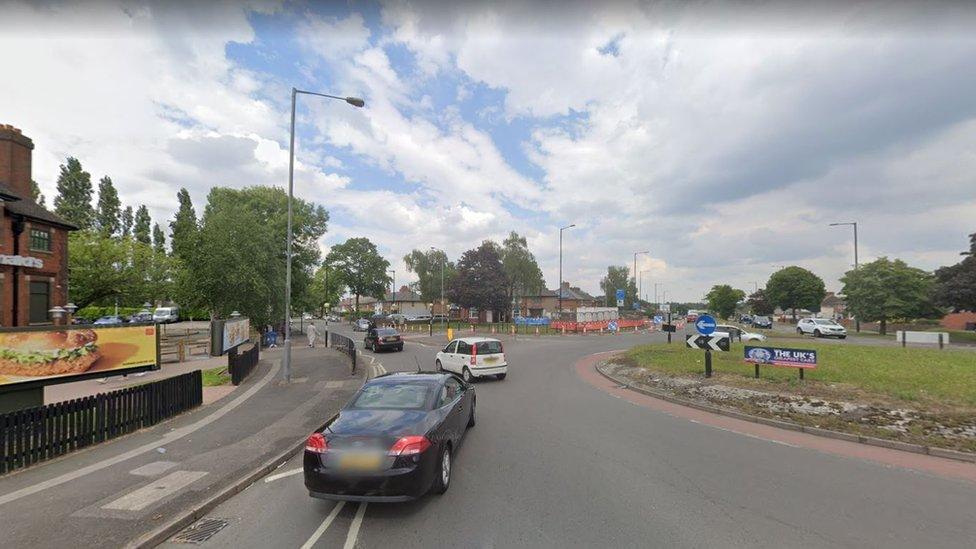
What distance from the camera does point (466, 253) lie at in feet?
195

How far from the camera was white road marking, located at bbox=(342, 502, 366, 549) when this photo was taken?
4328 millimetres

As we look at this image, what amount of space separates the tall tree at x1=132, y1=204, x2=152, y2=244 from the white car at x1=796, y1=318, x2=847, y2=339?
8162 cm

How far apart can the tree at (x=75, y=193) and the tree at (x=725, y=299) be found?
110165 mm

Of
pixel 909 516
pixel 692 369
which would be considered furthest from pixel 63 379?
pixel 692 369

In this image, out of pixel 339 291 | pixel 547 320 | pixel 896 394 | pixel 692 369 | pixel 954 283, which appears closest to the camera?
pixel 896 394

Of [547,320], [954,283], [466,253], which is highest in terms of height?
[466,253]

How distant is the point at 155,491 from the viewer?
225 inches

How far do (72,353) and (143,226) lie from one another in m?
71.0

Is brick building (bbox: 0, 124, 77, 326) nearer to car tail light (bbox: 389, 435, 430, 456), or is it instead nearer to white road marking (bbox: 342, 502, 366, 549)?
white road marking (bbox: 342, 502, 366, 549)

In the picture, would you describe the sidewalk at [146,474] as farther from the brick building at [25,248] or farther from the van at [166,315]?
the van at [166,315]

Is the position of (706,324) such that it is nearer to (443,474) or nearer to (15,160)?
(443,474)

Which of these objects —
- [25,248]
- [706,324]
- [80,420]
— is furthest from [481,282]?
[80,420]

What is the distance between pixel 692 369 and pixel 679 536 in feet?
39.0

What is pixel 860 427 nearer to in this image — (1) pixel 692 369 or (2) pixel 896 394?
(2) pixel 896 394
